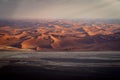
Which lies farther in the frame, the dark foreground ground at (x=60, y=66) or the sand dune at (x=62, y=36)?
the sand dune at (x=62, y=36)

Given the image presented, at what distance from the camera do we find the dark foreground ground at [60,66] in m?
6.08

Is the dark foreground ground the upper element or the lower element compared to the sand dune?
lower

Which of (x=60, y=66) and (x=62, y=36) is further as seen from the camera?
(x=62, y=36)

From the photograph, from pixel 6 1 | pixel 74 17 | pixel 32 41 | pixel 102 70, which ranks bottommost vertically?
pixel 102 70

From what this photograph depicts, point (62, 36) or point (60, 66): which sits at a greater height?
point (62, 36)

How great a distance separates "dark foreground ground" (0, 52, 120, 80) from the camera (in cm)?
608

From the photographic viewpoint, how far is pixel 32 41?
6.65 m

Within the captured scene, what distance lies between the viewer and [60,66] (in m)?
6.29

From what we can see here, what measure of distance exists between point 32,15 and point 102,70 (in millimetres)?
2365

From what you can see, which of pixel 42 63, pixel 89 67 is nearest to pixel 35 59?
pixel 42 63

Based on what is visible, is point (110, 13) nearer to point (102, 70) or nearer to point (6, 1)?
point (102, 70)

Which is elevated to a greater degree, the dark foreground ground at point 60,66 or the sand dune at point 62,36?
the sand dune at point 62,36

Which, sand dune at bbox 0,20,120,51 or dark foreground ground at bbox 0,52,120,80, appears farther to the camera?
sand dune at bbox 0,20,120,51

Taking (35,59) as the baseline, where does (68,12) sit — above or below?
above
